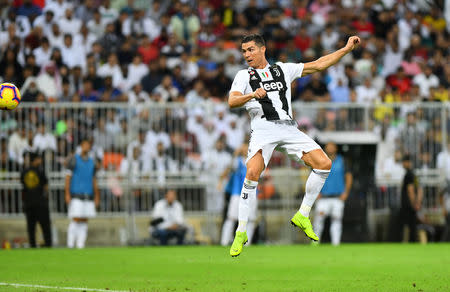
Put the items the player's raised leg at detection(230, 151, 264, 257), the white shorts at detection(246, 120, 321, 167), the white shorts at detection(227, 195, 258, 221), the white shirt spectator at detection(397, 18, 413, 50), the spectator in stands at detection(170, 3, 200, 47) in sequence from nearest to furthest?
1. the player's raised leg at detection(230, 151, 264, 257)
2. the white shorts at detection(246, 120, 321, 167)
3. the white shorts at detection(227, 195, 258, 221)
4. the spectator in stands at detection(170, 3, 200, 47)
5. the white shirt spectator at detection(397, 18, 413, 50)

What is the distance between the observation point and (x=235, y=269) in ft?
38.3

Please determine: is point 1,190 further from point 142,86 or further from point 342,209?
point 342,209

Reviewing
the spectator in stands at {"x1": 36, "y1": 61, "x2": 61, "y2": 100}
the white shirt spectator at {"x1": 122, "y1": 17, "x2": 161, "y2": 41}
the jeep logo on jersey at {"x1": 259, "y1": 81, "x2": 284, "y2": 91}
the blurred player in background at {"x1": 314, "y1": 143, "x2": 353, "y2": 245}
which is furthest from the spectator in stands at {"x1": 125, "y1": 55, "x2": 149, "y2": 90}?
the jeep logo on jersey at {"x1": 259, "y1": 81, "x2": 284, "y2": 91}

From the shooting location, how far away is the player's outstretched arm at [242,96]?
10070 millimetres

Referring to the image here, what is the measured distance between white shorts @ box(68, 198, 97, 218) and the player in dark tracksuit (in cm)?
51

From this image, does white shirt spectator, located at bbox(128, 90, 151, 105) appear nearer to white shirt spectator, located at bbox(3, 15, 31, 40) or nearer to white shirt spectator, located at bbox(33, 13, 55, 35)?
white shirt spectator, located at bbox(33, 13, 55, 35)

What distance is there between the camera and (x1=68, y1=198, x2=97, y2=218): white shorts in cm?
1841

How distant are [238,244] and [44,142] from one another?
9.54 metres

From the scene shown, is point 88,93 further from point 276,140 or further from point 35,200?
point 276,140

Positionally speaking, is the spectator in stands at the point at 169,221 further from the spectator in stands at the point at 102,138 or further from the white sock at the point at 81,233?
the spectator in stands at the point at 102,138

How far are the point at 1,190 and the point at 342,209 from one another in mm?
7508

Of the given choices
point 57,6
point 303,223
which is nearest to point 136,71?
point 57,6

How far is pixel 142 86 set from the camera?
21.9 m

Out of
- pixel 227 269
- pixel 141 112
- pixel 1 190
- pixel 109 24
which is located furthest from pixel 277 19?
pixel 227 269
